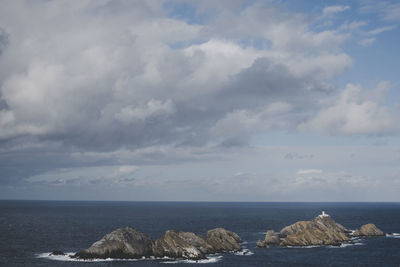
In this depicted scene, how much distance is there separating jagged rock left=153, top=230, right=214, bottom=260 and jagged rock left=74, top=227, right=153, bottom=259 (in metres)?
2.93

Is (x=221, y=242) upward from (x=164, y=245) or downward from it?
downward

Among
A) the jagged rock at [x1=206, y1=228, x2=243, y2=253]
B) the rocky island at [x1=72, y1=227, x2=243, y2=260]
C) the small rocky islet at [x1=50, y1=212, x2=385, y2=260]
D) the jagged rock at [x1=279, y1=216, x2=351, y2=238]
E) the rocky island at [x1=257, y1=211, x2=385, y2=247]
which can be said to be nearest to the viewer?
the rocky island at [x1=72, y1=227, x2=243, y2=260]

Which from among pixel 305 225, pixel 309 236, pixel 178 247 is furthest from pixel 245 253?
pixel 305 225

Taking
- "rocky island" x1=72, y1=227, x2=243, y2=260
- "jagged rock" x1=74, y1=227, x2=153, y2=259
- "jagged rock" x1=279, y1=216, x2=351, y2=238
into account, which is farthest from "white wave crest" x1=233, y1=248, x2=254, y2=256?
"jagged rock" x1=279, y1=216, x2=351, y2=238

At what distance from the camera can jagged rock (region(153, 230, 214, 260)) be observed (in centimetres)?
9368

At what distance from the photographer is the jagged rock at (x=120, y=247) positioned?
91750 mm

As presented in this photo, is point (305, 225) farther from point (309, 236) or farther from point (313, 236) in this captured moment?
point (309, 236)

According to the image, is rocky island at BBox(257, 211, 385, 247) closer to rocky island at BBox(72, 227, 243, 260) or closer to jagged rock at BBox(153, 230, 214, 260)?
jagged rock at BBox(153, 230, 214, 260)

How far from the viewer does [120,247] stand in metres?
94.2

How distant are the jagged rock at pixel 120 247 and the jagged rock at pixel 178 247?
2930 millimetres

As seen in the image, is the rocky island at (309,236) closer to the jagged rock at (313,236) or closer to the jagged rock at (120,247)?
the jagged rock at (313,236)

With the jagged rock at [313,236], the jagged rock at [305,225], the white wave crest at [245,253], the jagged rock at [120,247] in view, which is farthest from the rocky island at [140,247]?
the jagged rock at [305,225]

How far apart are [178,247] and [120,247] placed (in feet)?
44.0

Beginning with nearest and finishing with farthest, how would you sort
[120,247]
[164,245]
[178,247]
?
[120,247] < [178,247] < [164,245]
